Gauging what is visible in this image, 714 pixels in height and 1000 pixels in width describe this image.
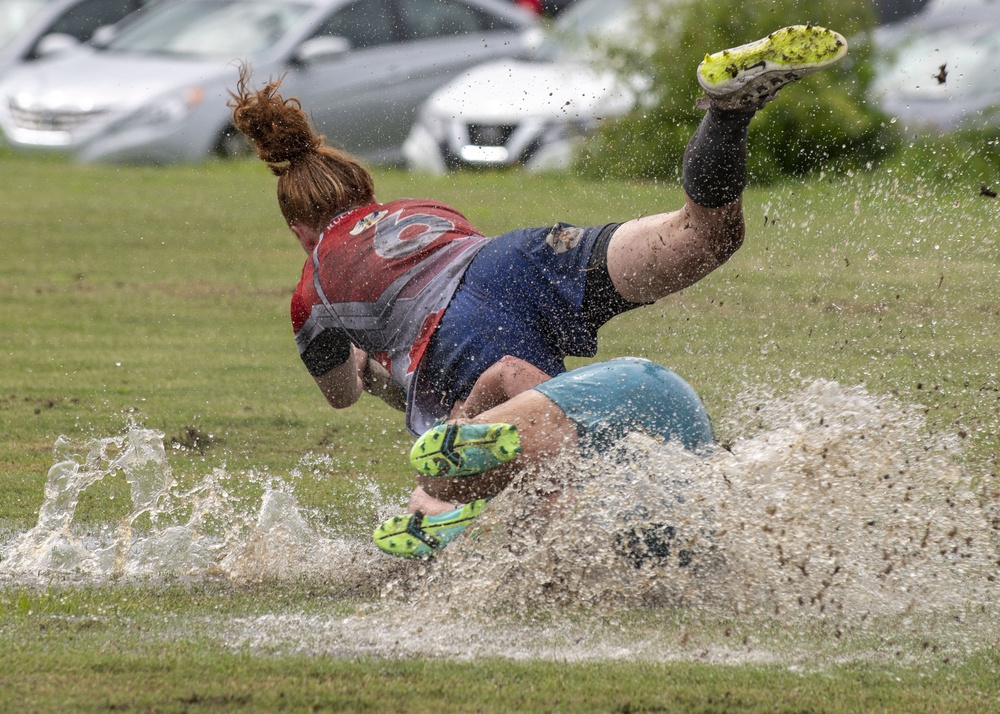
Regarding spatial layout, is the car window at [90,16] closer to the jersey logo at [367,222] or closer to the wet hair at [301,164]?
the wet hair at [301,164]

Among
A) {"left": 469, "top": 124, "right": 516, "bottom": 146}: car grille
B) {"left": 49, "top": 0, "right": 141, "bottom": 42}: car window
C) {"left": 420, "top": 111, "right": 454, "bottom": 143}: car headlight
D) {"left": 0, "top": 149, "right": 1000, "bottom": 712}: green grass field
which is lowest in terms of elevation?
{"left": 469, "top": 124, "right": 516, "bottom": 146}: car grille

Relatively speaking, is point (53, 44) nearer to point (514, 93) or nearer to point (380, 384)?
point (514, 93)

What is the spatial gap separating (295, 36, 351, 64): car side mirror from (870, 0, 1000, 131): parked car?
493 cm

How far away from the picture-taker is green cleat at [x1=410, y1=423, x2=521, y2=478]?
3.78m

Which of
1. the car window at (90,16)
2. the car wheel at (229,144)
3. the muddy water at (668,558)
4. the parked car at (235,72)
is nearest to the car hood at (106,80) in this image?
the parked car at (235,72)

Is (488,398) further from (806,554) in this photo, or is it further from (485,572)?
(806,554)

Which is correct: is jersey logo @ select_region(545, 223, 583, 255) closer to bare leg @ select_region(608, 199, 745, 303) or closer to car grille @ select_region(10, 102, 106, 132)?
A: bare leg @ select_region(608, 199, 745, 303)

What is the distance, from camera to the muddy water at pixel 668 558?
367 centimetres

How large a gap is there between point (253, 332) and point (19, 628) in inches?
186

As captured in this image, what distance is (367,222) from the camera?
4469mm

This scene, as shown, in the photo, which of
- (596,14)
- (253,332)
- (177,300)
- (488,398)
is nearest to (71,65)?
(596,14)

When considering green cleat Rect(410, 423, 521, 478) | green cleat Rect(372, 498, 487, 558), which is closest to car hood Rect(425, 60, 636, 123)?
green cleat Rect(372, 498, 487, 558)

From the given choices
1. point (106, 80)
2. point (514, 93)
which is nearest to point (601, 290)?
point (514, 93)

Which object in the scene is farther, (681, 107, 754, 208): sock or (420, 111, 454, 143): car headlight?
(420, 111, 454, 143): car headlight
